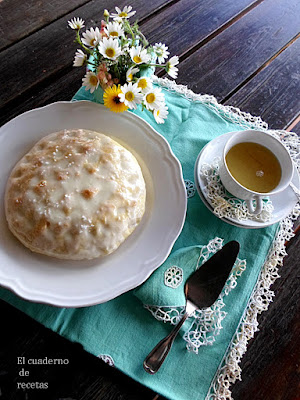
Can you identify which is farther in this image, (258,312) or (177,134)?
(177,134)

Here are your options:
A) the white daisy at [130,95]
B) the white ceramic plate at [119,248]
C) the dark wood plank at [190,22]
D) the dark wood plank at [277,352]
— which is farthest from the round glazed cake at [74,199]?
→ the dark wood plank at [190,22]

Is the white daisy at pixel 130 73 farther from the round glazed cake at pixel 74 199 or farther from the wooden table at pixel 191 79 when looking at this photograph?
the wooden table at pixel 191 79

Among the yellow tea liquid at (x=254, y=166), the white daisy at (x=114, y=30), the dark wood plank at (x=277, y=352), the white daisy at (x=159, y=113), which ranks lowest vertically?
the dark wood plank at (x=277, y=352)

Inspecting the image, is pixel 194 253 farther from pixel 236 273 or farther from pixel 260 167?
pixel 260 167

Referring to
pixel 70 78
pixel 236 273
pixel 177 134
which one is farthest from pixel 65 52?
pixel 236 273

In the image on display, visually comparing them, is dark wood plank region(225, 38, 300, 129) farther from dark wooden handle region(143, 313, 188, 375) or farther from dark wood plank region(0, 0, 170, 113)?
dark wooden handle region(143, 313, 188, 375)

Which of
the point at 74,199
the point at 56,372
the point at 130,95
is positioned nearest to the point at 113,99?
the point at 130,95
